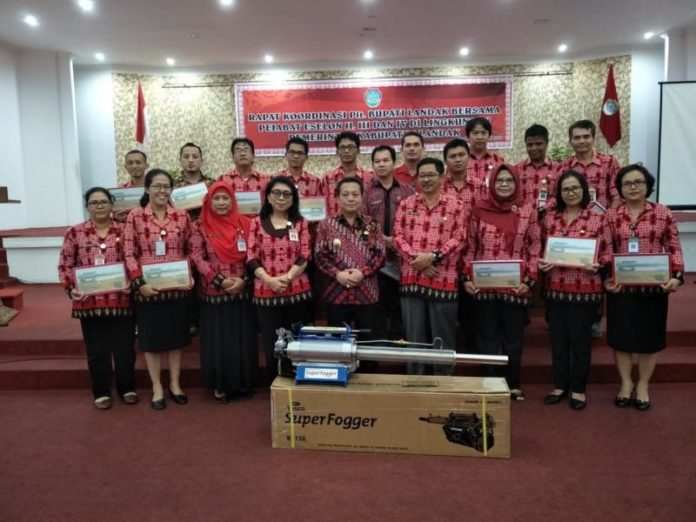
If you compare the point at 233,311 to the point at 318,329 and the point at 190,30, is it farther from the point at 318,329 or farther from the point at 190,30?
the point at 190,30

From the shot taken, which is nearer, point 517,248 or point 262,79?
point 517,248

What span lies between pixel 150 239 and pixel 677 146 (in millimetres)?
7155

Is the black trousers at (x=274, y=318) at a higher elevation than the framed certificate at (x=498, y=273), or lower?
lower

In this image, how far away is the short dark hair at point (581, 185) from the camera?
117 inches

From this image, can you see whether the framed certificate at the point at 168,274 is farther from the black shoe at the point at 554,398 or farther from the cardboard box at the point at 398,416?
the black shoe at the point at 554,398

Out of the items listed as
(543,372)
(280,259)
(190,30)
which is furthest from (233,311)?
(190,30)

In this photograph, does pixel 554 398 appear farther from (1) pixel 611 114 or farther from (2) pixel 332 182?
(1) pixel 611 114

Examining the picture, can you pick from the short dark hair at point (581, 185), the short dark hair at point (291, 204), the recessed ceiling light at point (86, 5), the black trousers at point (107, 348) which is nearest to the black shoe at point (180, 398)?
the black trousers at point (107, 348)

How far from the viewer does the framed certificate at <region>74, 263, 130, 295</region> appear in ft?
10.0

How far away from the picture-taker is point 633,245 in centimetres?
297

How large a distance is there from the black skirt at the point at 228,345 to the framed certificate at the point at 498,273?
1391mm

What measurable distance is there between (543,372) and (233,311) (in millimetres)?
2097

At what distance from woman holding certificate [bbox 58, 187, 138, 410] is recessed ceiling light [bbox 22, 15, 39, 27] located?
13.9 ft

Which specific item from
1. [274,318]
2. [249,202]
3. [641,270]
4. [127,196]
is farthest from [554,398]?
[127,196]
